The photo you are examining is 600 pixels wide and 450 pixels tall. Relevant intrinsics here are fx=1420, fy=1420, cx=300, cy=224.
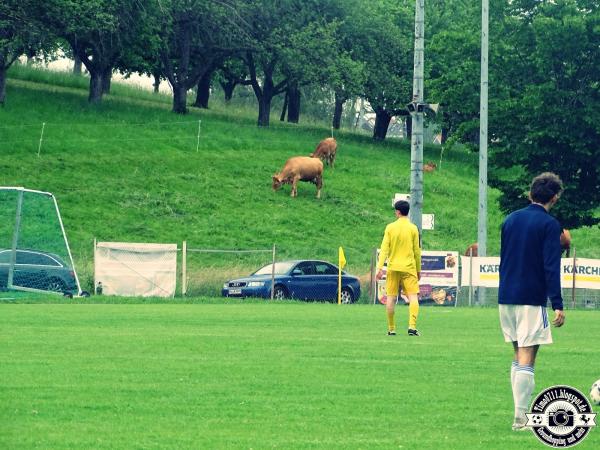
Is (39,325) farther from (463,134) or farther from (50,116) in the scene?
(50,116)

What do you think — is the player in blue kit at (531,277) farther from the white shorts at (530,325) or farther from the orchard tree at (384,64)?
the orchard tree at (384,64)

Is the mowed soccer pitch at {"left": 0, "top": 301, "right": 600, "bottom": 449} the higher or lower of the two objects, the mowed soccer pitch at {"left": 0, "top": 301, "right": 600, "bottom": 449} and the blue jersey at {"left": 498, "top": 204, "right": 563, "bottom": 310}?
the lower

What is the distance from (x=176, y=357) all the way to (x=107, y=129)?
179 ft

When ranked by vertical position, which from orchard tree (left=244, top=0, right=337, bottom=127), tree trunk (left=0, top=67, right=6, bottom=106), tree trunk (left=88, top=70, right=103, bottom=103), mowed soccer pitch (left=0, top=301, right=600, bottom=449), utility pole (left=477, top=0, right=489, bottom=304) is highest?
orchard tree (left=244, top=0, right=337, bottom=127)

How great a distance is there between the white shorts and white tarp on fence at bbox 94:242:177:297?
27359mm

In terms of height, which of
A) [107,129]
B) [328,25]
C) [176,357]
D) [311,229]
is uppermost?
[328,25]

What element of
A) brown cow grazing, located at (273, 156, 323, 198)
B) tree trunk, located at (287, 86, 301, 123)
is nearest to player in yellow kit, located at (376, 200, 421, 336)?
brown cow grazing, located at (273, 156, 323, 198)

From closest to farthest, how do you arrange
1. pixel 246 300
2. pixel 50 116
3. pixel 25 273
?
pixel 25 273 < pixel 246 300 < pixel 50 116

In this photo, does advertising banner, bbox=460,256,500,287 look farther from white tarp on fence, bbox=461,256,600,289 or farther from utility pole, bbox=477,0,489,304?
utility pole, bbox=477,0,489,304

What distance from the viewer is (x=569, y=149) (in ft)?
165

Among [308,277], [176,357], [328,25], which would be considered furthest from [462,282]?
[328,25]

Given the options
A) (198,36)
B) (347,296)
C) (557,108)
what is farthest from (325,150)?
(347,296)

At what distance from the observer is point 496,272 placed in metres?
40.7
